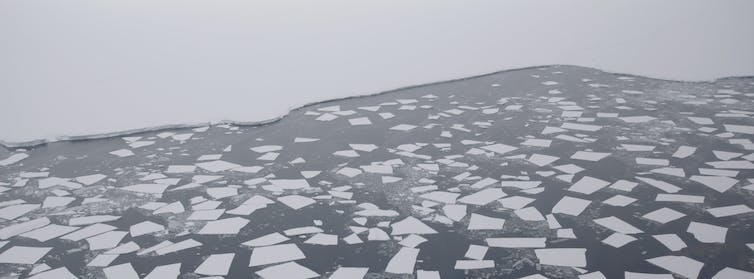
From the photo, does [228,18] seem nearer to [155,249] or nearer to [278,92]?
[278,92]

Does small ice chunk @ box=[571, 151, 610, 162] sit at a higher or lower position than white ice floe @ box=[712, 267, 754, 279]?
higher

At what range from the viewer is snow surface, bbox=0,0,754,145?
5.18 metres

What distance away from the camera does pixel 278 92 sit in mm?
6012

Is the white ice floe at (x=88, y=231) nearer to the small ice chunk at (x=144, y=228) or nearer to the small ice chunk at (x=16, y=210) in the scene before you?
the small ice chunk at (x=144, y=228)

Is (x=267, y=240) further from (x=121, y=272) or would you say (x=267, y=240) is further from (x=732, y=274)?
(x=732, y=274)

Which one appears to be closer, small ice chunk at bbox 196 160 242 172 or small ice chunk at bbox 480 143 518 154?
small ice chunk at bbox 196 160 242 172

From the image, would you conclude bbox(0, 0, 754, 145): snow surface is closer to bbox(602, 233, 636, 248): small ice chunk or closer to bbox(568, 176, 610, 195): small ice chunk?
bbox(568, 176, 610, 195): small ice chunk

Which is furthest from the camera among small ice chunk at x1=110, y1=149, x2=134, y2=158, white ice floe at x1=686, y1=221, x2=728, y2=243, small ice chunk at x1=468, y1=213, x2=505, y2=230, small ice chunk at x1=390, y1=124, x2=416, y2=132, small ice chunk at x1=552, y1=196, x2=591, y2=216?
small ice chunk at x1=390, y1=124, x2=416, y2=132

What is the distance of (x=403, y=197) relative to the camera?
328 cm

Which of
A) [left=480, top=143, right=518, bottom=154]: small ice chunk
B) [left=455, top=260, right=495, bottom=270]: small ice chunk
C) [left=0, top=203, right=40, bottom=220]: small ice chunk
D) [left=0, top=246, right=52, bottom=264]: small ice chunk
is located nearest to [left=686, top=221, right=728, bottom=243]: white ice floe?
[left=455, top=260, right=495, bottom=270]: small ice chunk

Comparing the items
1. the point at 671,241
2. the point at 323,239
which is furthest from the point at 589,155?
the point at 323,239

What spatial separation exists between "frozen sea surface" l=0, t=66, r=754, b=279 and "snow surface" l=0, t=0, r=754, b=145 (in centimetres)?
58

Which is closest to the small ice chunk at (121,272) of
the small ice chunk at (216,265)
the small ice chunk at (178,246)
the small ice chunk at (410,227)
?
the small ice chunk at (178,246)

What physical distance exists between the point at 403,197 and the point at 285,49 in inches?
164
